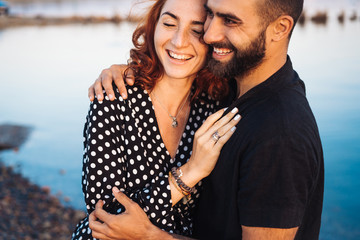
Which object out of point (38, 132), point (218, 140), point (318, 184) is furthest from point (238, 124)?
point (38, 132)

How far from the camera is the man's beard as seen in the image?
186cm

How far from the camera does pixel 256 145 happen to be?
158cm

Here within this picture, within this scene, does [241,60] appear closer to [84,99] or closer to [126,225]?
[126,225]

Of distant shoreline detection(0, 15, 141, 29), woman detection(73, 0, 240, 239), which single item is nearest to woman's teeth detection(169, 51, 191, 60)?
woman detection(73, 0, 240, 239)

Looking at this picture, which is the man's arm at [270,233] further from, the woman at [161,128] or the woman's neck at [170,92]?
the woman's neck at [170,92]

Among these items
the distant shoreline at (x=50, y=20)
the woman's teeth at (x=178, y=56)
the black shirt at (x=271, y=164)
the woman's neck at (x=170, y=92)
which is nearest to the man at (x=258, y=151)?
the black shirt at (x=271, y=164)

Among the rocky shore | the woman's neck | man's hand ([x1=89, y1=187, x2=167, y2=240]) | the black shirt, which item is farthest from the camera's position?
the rocky shore

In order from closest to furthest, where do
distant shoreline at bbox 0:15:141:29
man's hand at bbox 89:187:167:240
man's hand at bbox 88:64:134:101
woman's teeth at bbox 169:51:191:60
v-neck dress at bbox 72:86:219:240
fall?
1. man's hand at bbox 89:187:167:240
2. v-neck dress at bbox 72:86:219:240
3. man's hand at bbox 88:64:134:101
4. woman's teeth at bbox 169:51:191:60
5. distant shoreline at bbox 0:15:141:29

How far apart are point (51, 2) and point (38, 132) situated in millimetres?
37088

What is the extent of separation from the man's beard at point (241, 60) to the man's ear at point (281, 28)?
0.17 feet

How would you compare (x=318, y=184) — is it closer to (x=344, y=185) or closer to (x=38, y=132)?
(x=344, y=185)

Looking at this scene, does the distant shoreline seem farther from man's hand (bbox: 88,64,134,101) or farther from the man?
the man

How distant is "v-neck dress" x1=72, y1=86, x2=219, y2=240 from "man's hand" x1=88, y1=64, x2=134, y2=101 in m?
0.03

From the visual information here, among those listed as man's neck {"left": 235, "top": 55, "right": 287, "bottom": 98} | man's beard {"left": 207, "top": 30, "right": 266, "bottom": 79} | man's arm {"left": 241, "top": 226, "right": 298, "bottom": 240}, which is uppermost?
man's beard {"left": 207, "top": 30, "right": 266, "bottom": 79}
